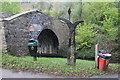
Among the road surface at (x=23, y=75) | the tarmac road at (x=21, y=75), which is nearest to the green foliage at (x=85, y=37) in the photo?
the road surface at (x=23, y=75)

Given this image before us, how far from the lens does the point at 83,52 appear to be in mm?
14453

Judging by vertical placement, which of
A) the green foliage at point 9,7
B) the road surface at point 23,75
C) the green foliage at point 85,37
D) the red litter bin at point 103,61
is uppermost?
the green foliage at point 9,7

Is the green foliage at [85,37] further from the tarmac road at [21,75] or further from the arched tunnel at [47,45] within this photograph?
the tarmac road at [21,75]

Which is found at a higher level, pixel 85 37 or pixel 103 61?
pixel 85 37

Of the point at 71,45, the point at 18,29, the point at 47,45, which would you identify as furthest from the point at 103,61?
the point at 47,45

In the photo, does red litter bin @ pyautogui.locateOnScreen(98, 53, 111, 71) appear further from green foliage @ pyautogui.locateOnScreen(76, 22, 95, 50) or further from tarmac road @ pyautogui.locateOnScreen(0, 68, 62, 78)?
green foliage @ pyautogui.locateOnScreen(76, 22, 95, 50)

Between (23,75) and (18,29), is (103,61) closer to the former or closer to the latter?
(23,75)

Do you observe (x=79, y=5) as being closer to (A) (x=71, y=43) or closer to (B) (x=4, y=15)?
(B) (x=4, y=15)

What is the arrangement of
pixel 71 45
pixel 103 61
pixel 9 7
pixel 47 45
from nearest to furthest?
pixel 103 61, pixel 71 45, pixel 47 45, pixel 9 7

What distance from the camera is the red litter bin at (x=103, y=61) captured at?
5926 millimetres

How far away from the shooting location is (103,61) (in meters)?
6.03

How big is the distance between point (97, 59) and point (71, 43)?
1.42m

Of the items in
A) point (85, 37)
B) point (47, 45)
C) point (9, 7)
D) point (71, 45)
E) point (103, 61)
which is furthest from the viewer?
point (9, 7)

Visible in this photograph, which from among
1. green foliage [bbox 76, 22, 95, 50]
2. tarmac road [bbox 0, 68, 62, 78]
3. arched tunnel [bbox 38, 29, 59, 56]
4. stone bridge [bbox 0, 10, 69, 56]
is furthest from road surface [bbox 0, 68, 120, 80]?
arched tunnel [bbox 38, 29, 59, 56]
